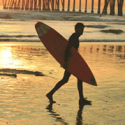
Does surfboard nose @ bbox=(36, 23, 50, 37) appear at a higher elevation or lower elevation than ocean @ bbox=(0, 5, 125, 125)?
higher

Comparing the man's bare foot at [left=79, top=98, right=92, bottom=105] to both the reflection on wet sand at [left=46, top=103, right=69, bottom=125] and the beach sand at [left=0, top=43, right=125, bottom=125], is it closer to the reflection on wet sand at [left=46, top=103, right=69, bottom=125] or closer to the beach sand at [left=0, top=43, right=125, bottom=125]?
the beach sand at [left=0, top=43, right=125, bottom=125]

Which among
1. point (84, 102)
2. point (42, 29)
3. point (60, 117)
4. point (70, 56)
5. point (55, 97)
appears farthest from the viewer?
point (42, 29)

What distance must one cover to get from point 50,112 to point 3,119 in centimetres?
82

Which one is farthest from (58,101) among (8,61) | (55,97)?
(8,61)

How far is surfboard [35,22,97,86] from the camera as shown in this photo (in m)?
7.20

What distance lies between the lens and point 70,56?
7273mm

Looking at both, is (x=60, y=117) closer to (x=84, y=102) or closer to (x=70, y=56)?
(x=84, y=102)

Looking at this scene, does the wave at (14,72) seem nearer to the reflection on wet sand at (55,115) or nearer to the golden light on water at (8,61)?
the golden light on water at (8,61)

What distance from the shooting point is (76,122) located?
5.72 meters

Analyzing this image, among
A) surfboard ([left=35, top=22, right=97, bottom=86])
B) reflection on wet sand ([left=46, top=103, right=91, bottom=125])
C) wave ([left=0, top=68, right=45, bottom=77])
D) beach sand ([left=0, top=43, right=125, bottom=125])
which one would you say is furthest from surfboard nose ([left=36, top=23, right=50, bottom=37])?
wave ([left=0, top=68, right=45, bottom=77])

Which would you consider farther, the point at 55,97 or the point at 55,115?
the point at 55,97

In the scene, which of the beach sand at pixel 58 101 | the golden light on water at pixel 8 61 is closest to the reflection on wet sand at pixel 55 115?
the beach sand at pixel 58 101

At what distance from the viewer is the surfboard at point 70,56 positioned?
23.6 feet

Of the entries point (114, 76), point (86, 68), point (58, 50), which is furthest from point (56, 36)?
point (114, 76)
